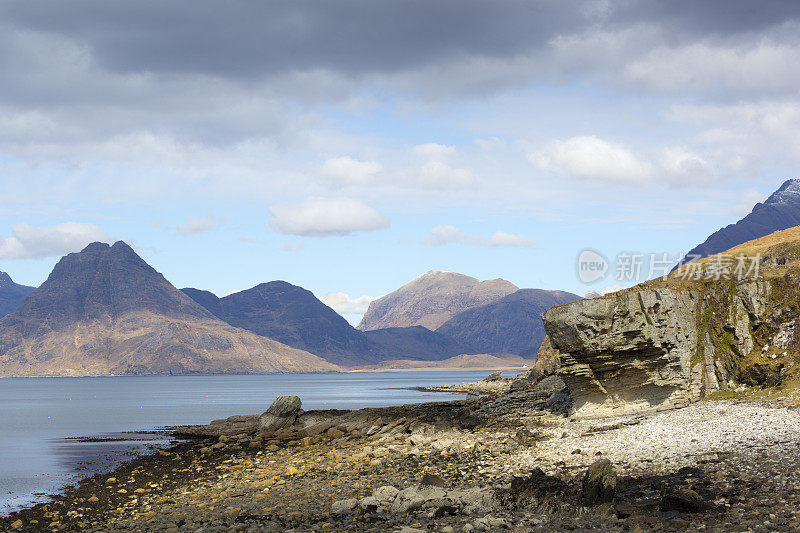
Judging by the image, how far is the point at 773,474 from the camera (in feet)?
71.4

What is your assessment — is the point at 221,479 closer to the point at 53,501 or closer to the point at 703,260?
the point at 53,501

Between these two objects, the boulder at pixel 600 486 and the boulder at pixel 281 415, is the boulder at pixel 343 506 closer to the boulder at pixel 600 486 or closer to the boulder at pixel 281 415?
the boulder at pixel 600 486

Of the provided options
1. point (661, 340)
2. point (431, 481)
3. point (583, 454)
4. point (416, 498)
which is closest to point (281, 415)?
point (661, 340)

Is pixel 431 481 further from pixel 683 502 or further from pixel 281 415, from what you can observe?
pixel 281 415

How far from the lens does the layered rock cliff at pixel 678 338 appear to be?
127 feet

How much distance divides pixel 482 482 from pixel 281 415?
33.9 m

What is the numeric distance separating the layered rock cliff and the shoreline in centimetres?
305

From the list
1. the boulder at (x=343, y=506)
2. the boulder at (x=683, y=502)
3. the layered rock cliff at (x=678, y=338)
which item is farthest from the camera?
the layered rock cliff at (x=678, y=338)

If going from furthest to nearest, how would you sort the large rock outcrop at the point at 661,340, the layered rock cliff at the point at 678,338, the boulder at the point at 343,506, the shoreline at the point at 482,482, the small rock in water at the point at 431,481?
1. the large rock outcrop at the point at 661,340
2. the layered rock cliff at the point at 678,338
3. the small rock in water at the point at 431,481
4. the boulder at the point at 343,506
5. the shoreline at the point at 482,482

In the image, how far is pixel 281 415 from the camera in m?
58.0

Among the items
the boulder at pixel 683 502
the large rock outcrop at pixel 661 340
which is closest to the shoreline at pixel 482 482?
the boulder at pixel 683 502

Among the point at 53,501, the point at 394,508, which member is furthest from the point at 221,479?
the point at 394,508

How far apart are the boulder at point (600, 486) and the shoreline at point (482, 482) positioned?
296 millimetres

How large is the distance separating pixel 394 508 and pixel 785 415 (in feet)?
58.6
